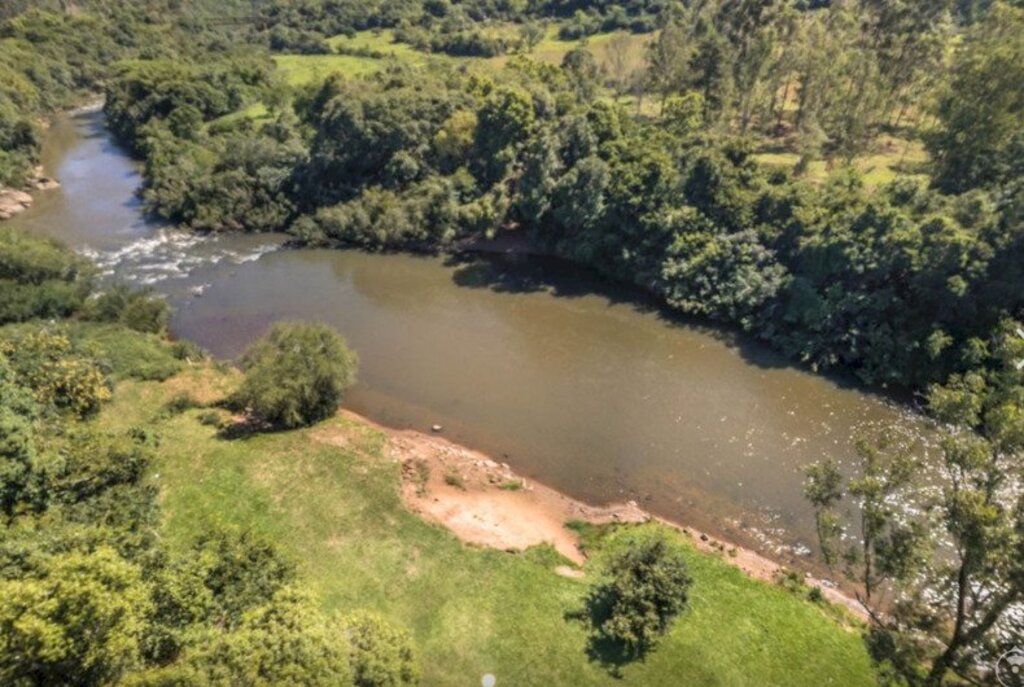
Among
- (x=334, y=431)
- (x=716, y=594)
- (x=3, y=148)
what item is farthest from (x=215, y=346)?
(x=3, y=148)

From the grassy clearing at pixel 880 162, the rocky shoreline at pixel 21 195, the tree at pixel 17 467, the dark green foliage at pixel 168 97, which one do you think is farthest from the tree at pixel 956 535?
the dark green foliage at pixel 168 97

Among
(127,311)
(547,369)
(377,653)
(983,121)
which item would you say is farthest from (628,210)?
(377,653)

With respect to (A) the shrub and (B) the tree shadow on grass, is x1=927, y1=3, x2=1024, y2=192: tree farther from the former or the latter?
(A) the shrub

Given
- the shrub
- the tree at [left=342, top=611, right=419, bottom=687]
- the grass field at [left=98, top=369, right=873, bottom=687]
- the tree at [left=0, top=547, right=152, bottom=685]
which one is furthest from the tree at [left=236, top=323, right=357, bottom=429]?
the tree at [left=0, top=547, right=152, bottom=685]

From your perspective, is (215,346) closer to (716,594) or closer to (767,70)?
(716,594)

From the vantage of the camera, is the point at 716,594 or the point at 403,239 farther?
the point at 403,239

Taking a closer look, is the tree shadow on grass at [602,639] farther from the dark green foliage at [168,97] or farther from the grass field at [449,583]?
the dark green foliage at [168,97]

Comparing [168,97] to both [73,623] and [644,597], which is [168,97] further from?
[644,597]
